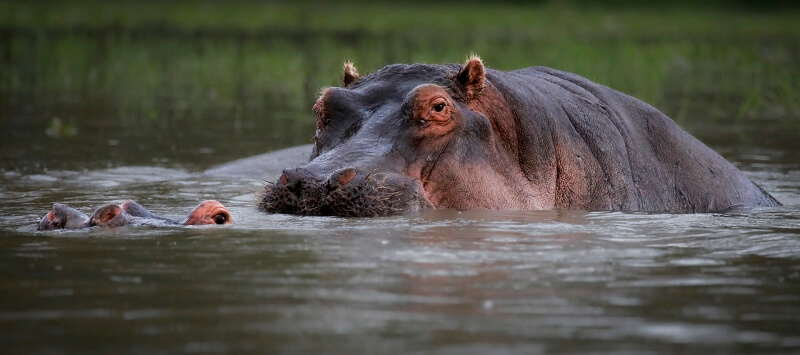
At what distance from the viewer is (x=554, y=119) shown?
7.64 metres

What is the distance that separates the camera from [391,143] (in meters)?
6.97

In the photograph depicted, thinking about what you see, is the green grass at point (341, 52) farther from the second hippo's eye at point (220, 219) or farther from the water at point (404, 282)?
the second hippo's eye at point (220, 219)

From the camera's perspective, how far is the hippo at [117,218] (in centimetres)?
640

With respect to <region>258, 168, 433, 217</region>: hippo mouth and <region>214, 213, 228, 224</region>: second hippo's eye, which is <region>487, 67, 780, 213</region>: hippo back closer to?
<region>258, 168, 433, 217</region>: hippo mouth

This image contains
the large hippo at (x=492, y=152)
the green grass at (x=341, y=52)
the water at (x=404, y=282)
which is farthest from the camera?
the green grass at (x=341, y=52)

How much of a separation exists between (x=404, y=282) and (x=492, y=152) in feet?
7.97

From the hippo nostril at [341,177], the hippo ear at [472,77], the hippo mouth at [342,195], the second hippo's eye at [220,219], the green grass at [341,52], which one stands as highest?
the green grass at [341,52]

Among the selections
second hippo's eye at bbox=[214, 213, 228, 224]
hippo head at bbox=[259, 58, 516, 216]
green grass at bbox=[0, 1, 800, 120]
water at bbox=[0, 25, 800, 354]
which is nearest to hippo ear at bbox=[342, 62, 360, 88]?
hippo head at bbox=[259, 58, 516, 216]

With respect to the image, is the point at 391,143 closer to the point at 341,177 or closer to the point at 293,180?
the point at 341,177

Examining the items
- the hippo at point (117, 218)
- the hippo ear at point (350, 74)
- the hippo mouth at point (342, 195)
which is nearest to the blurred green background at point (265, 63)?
the hippo ear at point (350, 74)

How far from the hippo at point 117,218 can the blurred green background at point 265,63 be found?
4.00 m

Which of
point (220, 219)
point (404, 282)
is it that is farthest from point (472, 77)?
point (404, 282)

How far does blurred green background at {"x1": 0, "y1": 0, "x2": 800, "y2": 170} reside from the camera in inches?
520

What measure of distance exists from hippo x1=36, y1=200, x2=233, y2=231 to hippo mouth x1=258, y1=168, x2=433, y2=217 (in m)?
0.32
